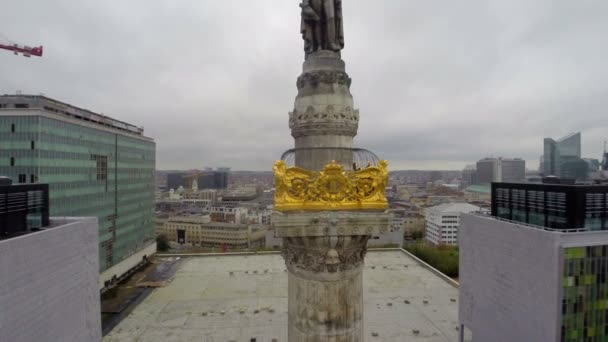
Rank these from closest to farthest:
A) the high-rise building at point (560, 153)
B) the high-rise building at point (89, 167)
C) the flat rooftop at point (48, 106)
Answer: the high-rise building at point (89, 167)
the flat rooftop at point (48, 106)
the high-rise building at point (560, 153)

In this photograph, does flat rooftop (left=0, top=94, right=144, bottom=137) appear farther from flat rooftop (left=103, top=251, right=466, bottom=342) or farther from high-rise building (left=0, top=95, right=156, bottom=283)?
flat rooftop (left=103, top=251, right=466, bottom=342)

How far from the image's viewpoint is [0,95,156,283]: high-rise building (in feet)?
128

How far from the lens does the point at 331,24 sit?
8719mm

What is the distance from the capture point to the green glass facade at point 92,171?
39.0 meters

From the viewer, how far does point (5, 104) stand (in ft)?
144

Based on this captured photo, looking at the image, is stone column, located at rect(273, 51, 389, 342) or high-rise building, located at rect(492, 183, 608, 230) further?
high-rise building, located at rect(492, 183, 608, 230)

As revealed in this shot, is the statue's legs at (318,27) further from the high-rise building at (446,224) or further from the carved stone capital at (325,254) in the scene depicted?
the high-rise building at (446,224)

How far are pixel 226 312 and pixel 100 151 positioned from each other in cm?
3191

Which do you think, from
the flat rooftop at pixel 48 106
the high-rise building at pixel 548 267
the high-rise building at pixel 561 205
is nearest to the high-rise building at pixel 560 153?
the high-rise building at pixel 561 205

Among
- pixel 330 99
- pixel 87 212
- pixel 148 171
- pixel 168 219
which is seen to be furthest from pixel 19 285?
pixel 168 219

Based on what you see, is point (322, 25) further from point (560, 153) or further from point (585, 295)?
point (560, 153)

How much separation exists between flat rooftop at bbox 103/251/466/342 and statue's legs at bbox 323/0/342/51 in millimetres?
32794

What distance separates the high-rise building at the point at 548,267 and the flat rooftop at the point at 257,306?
11999 millimetres

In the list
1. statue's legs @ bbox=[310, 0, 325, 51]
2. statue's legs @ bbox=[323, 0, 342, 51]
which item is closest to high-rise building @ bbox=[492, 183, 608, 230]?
statue's legs @ bbox=[323, 0, 342, 51]
